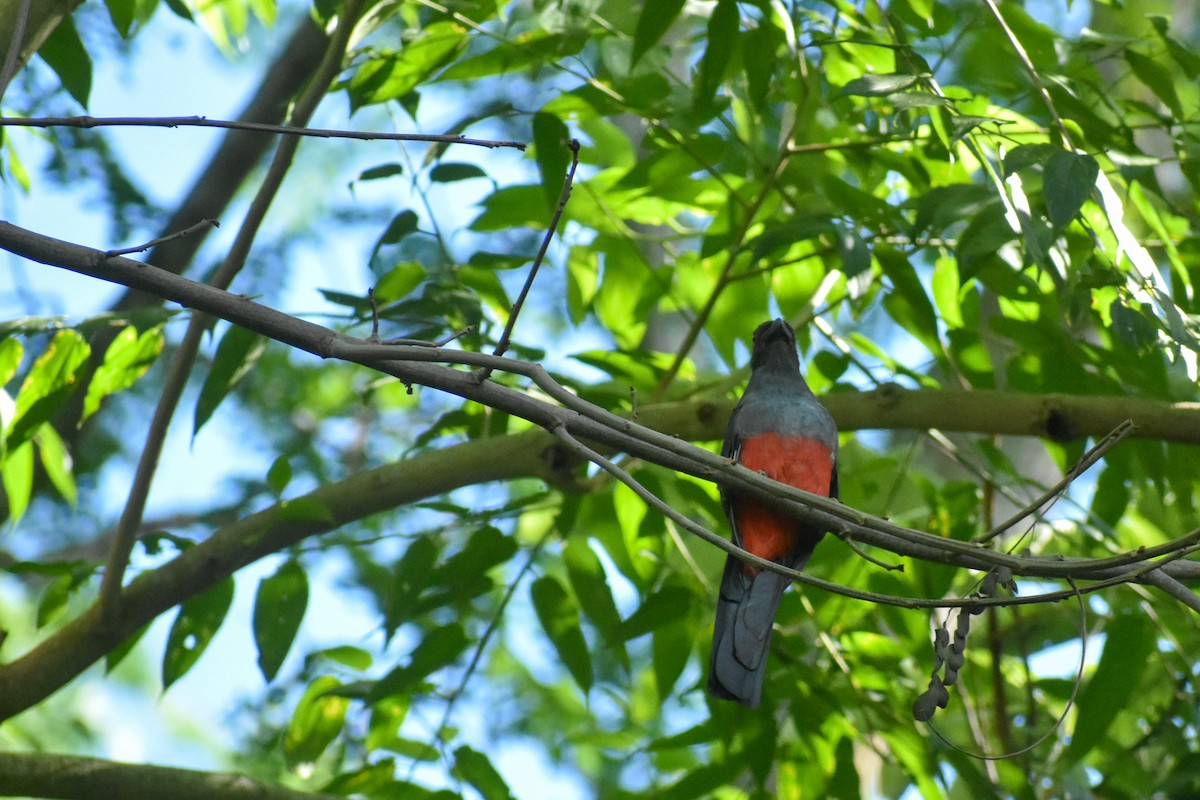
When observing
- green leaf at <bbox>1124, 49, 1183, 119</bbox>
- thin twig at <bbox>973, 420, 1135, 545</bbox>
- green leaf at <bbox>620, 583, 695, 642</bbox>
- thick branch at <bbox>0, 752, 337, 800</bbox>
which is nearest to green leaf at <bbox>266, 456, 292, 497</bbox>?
thick branch at <bbox>0, 752, 337, 800</bbox>

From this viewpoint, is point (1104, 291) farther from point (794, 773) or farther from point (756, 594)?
point (794, 773)

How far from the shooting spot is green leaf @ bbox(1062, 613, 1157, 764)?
124 inches

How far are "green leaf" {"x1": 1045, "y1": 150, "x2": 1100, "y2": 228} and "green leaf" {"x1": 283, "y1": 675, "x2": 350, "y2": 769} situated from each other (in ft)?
7.92

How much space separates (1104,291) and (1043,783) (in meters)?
2.03

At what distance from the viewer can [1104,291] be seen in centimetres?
301

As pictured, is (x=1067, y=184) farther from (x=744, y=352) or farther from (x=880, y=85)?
(x=744, y=352)

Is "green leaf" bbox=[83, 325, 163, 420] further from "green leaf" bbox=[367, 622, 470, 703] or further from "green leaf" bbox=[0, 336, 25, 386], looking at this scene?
"green leaf" bbox=[367, 622, 470, 703]

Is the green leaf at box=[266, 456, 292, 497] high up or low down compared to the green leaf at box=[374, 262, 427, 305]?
down

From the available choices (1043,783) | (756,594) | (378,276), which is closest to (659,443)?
(756,594)

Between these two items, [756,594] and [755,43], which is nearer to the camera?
[756,594]

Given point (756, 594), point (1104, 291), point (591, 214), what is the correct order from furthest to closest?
point (591, 214) < point (1104, 291) < point (756, 594)

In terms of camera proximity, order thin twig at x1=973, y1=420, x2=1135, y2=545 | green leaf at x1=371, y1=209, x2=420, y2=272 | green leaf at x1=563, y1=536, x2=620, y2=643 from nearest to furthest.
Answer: thin twig at x1=973, y1=420, x2=1135, y2=545, green leaf at x1=371, y1=209, x2=420, y2=272, green leaf at x1=563, y1=536, x2=620, y2=643

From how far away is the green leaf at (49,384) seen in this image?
9.78 feet

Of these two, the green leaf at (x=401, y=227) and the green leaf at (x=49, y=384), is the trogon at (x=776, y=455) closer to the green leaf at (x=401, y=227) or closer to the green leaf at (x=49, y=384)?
the green leaf at (x=401, y=227)
